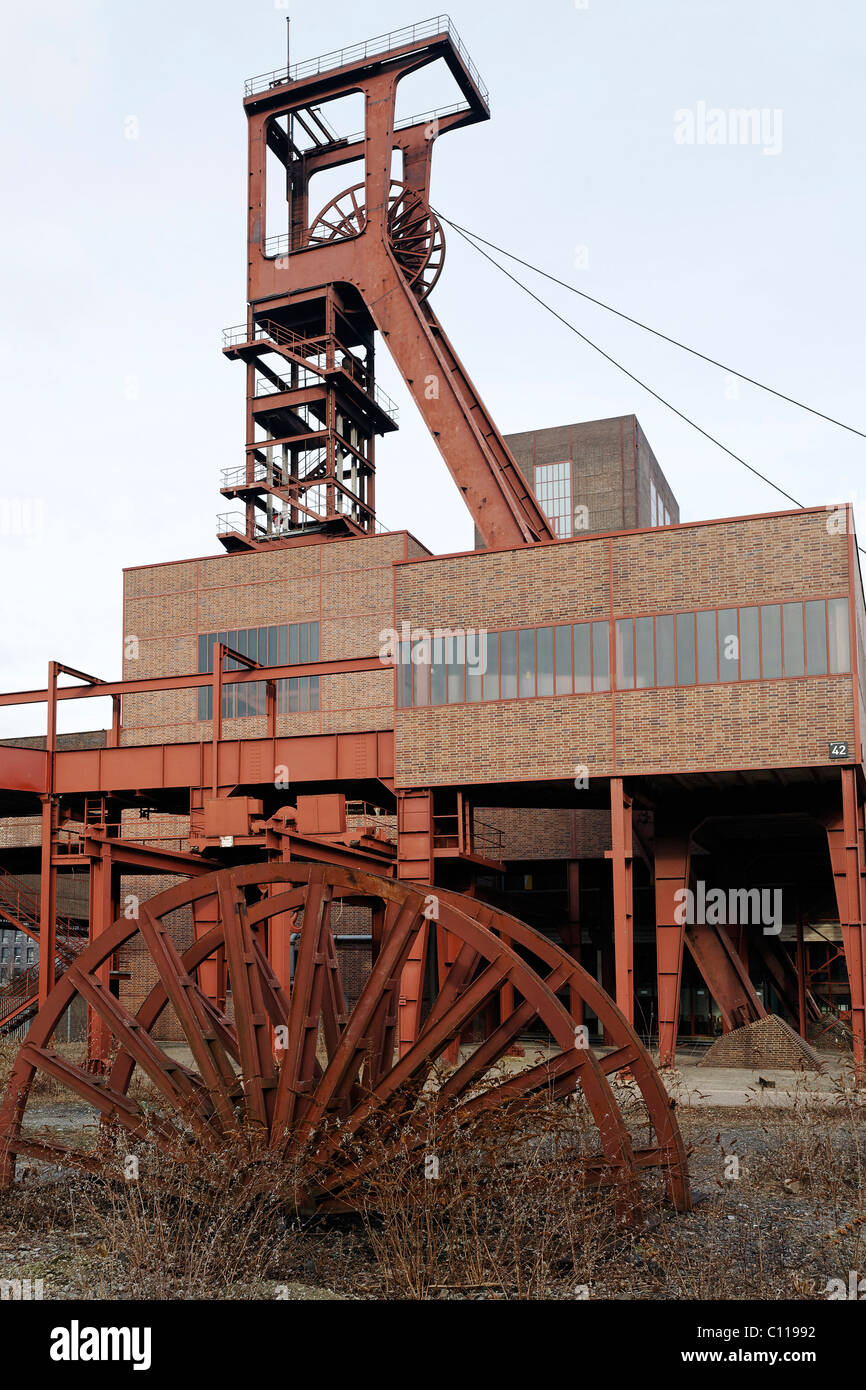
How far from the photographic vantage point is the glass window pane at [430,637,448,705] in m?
24.5

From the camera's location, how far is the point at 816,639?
71.7ft

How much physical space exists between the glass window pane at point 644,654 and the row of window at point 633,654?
18 millimetres

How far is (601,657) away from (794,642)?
338 cm

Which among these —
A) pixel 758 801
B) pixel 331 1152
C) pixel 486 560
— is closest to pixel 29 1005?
pixel 486 560

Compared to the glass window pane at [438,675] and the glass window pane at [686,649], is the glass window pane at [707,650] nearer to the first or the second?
the glass window pane at [686,649]

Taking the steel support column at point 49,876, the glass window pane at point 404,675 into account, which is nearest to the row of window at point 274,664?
the steel support column at point 49,876

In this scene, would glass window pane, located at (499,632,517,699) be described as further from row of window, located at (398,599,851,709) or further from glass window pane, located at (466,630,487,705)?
glass window pane, located at (466,630,487,705)

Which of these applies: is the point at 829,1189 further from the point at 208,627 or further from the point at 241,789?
the point at 208,627

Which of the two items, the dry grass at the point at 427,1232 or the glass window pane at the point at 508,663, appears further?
the glass window pane at the point at 508,663

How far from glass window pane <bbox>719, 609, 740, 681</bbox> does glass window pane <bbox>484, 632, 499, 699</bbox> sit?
417 centimetres

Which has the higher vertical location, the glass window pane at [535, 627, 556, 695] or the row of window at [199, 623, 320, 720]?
the row of window at [199, 623, 320, 720]

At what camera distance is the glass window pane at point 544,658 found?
A: 2366cm

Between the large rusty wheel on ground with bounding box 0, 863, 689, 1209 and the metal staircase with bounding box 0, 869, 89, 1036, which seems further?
the metal staircase with bounding box 0, 869, 89, 1036

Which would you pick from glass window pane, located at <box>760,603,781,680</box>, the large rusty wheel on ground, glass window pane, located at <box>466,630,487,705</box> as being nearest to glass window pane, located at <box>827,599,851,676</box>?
glass window pane, located at <box>760,603,781,680</box>
